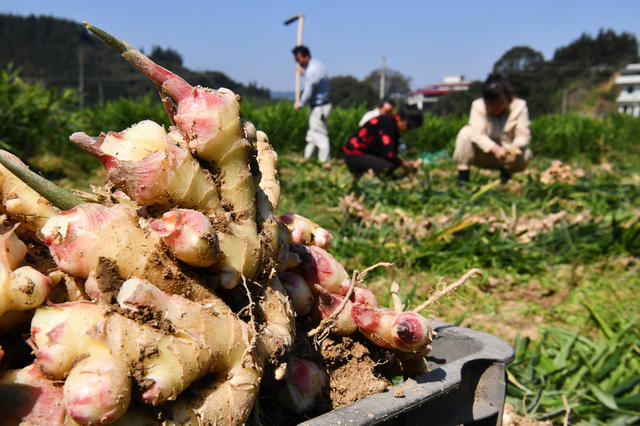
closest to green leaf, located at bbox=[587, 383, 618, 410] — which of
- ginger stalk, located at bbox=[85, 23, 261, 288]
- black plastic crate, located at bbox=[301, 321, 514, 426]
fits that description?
black plastic crate, located at bbox=[301, 321, 514, 426]

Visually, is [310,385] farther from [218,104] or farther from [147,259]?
[218,104]

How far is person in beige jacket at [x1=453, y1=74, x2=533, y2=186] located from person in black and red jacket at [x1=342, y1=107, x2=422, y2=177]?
0.78 metres

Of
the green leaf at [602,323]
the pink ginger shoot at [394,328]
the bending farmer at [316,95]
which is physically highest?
the bending farmer at [316,95]

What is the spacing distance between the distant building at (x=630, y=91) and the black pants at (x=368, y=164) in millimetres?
71696

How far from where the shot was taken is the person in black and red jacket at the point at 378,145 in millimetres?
6156

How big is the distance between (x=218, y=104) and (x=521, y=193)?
4.63 m

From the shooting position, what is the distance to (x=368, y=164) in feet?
20.0

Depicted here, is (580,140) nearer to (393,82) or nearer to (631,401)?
(631,401)

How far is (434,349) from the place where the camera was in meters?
1.58

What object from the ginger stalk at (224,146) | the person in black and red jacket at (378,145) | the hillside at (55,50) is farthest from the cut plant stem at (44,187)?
A: the hillside at (55,50)

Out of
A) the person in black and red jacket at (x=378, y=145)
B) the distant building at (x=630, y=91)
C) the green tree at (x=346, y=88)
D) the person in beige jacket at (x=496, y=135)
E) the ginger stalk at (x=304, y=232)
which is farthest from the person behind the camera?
the distant building at (x=630, y=91)

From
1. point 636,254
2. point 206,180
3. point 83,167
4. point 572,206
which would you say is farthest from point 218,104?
point 83,167

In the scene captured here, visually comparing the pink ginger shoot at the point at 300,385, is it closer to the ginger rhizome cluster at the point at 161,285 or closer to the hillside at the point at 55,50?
the ginger rhizome cluster at the point at 161,285

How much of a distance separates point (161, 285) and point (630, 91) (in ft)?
274
